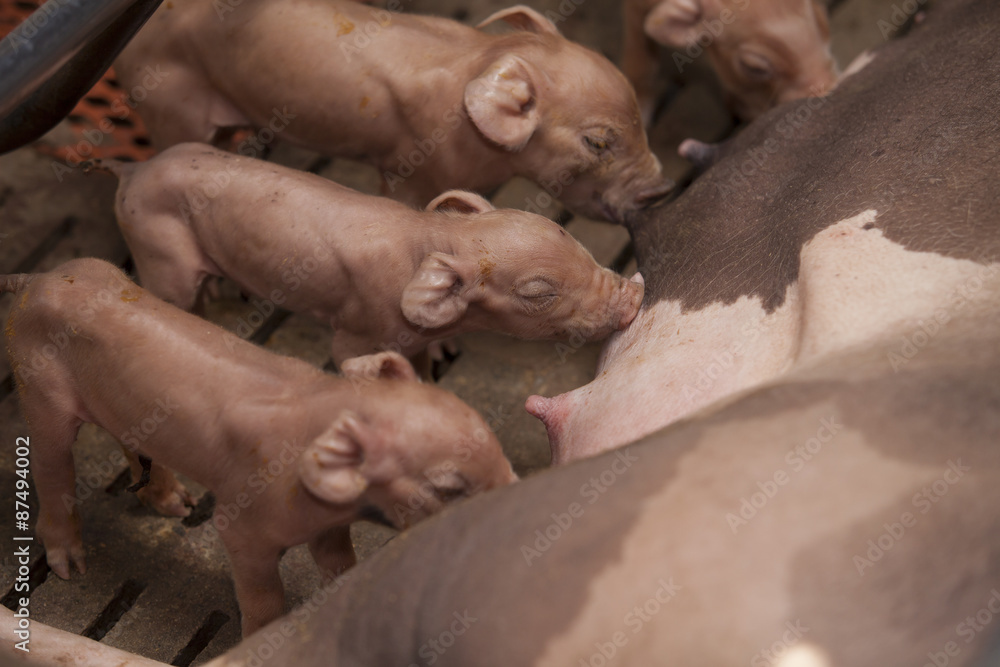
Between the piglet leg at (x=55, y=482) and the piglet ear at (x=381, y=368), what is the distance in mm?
658

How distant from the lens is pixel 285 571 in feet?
7.91

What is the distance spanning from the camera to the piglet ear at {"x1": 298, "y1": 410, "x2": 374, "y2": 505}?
178 centimetres

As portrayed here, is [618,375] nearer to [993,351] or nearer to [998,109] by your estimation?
[993,351]

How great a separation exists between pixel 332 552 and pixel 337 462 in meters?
0.42

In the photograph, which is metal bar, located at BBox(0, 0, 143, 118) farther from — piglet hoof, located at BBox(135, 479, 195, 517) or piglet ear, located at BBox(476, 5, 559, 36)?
piglet ear, located at BBox(476, 5, 559, 36)

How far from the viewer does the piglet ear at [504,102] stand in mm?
2551

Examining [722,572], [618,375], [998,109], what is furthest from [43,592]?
[998,109]

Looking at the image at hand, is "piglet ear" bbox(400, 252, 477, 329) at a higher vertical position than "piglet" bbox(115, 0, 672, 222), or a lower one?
lower

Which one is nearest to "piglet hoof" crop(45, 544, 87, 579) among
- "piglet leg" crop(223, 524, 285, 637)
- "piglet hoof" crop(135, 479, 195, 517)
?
"piglet hoof" crop(135, 479, 195, 517)

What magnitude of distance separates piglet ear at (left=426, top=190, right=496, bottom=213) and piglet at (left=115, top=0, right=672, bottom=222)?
0.20 m

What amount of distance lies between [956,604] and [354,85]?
76.8 inches

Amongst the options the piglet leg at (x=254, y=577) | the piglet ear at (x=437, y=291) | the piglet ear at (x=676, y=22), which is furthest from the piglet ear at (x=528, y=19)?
the piglet leg at (x=254, y=577)

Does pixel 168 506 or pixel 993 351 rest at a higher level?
pixel 993 351

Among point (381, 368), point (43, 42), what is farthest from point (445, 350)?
point (43, 42)
